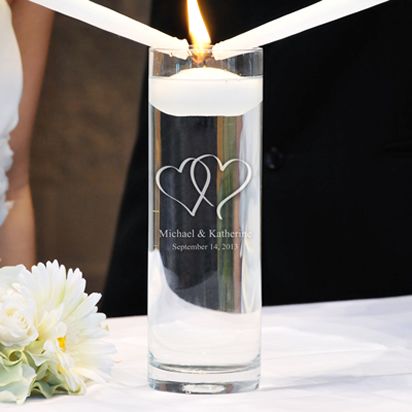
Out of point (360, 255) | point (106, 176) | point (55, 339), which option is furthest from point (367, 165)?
point (55, 339)

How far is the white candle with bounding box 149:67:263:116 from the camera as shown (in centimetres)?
69

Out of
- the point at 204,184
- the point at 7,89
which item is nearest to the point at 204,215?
the point at 204,184

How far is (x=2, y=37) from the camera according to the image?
1.20 m

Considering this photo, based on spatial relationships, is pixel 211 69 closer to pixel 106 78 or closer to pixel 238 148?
pixel 238 148

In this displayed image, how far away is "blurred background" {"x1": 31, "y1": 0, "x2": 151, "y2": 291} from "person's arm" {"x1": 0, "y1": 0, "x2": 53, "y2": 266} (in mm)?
11

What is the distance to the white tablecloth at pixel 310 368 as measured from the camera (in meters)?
0.69

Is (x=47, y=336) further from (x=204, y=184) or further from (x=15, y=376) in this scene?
(x=204, y=184)

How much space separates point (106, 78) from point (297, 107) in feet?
0.86

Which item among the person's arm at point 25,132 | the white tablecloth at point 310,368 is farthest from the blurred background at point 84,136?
the white tablecloth at point 310,368

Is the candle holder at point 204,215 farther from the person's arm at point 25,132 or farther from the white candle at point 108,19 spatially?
the person's arm at point 25,132

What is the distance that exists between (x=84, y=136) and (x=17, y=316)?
61 cm

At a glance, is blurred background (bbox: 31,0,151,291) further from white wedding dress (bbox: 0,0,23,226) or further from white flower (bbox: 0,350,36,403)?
white flower (bbox: 0,350,36,403)

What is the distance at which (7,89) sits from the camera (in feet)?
3.97

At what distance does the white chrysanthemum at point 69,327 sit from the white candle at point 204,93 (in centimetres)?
13
